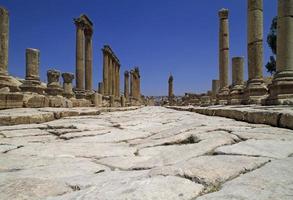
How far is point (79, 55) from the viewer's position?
19.6m

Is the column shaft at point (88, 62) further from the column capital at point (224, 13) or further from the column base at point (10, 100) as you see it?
the column base at point (10, 100)

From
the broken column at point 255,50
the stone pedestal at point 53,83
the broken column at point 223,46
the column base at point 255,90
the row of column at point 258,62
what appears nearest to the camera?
the row of column at point 258,62

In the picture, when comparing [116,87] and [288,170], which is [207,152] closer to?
[288,170]

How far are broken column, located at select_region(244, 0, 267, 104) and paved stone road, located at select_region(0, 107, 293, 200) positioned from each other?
30.5 feet

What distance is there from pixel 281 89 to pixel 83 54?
14.0 meters

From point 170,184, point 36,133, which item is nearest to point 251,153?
point 170,184

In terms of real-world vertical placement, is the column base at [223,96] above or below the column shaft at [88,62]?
below

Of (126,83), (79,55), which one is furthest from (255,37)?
(126,83)

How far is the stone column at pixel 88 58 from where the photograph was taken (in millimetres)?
21578

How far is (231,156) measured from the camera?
95.3 inches

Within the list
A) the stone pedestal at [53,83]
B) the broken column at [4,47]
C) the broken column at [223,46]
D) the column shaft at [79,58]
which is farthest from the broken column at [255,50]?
the column shaft at [79,58]

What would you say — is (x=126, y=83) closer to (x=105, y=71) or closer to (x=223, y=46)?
(x=105, y=71)

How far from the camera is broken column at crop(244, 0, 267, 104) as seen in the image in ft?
40.8

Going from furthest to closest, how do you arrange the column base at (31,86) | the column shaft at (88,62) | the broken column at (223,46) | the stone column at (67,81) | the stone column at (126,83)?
the stone column at (126,83)
the column shaft at (88,62)
the stone column at (67,81)
the broken column at (223,46)
the column base at (31,86)
